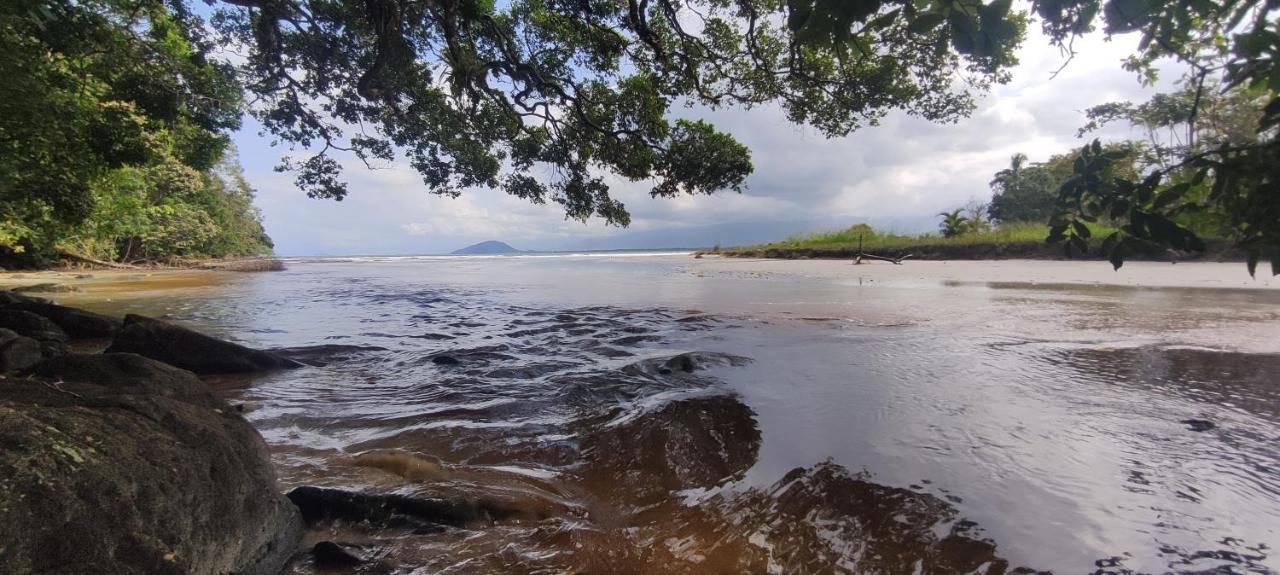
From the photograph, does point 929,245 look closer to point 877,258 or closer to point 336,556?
point 877,258

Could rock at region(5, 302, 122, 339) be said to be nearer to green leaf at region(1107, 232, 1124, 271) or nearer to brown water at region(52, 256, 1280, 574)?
brown water at region(52, 256, 1280, 574)

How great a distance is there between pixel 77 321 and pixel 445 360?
5.63 meters

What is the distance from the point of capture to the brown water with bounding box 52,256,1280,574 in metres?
2.12

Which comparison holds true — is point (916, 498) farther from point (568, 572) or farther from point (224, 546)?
point (224, 546)

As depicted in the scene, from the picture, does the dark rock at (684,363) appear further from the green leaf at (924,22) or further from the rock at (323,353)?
the green leaf at (924,22)

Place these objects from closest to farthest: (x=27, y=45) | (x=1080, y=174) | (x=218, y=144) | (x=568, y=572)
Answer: (x=1080, y=174) → (x=568, y=572) → (x=27, y=45) → (x=218, y=144)

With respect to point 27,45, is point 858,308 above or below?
below

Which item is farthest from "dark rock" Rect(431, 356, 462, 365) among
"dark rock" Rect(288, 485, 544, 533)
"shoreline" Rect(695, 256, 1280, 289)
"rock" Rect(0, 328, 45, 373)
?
"shoreline" Rect(695, 256, 1280, 289)

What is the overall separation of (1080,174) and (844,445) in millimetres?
2022

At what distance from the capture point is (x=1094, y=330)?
6.51m

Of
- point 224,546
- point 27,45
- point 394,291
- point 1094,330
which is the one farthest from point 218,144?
point 1094,330

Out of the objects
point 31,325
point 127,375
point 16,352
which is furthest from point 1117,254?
point 31,325

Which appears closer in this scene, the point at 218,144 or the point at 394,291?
the point at 218,144

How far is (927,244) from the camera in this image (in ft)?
83.1
